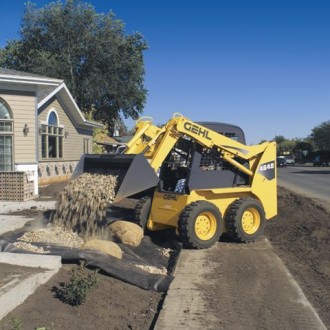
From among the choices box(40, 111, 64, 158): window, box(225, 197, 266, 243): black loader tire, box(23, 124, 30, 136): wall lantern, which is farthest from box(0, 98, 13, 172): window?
box(225, 197, 266, 243): black loader tire

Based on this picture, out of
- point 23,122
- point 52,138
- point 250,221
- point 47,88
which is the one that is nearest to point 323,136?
point 52,138

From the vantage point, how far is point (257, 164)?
1010cm

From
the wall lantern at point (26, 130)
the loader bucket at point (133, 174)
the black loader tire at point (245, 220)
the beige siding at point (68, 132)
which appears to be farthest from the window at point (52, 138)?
the black loader tire at point (245, 220)

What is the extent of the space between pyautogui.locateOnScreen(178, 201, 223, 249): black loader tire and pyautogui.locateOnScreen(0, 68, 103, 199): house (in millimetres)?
8092

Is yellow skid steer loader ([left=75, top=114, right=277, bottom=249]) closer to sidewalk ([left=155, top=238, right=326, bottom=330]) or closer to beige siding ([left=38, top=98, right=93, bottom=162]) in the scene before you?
sidewalk ([left=155, top=238, right=326, bottom=330])

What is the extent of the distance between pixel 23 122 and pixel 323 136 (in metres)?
83.3

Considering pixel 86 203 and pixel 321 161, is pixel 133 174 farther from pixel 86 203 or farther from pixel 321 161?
pixel 321 161

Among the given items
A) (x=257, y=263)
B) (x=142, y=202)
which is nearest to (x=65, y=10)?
(x=142, y=202)

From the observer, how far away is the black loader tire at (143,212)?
32.3 ft

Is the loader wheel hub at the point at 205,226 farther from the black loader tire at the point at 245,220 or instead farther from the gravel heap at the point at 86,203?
the gravel heap at the point at 86,203

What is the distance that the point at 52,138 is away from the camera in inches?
938

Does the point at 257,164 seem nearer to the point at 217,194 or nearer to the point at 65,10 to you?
the point at 217,194

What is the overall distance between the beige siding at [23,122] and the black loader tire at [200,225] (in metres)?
10.6

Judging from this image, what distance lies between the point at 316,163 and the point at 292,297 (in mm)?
59955
